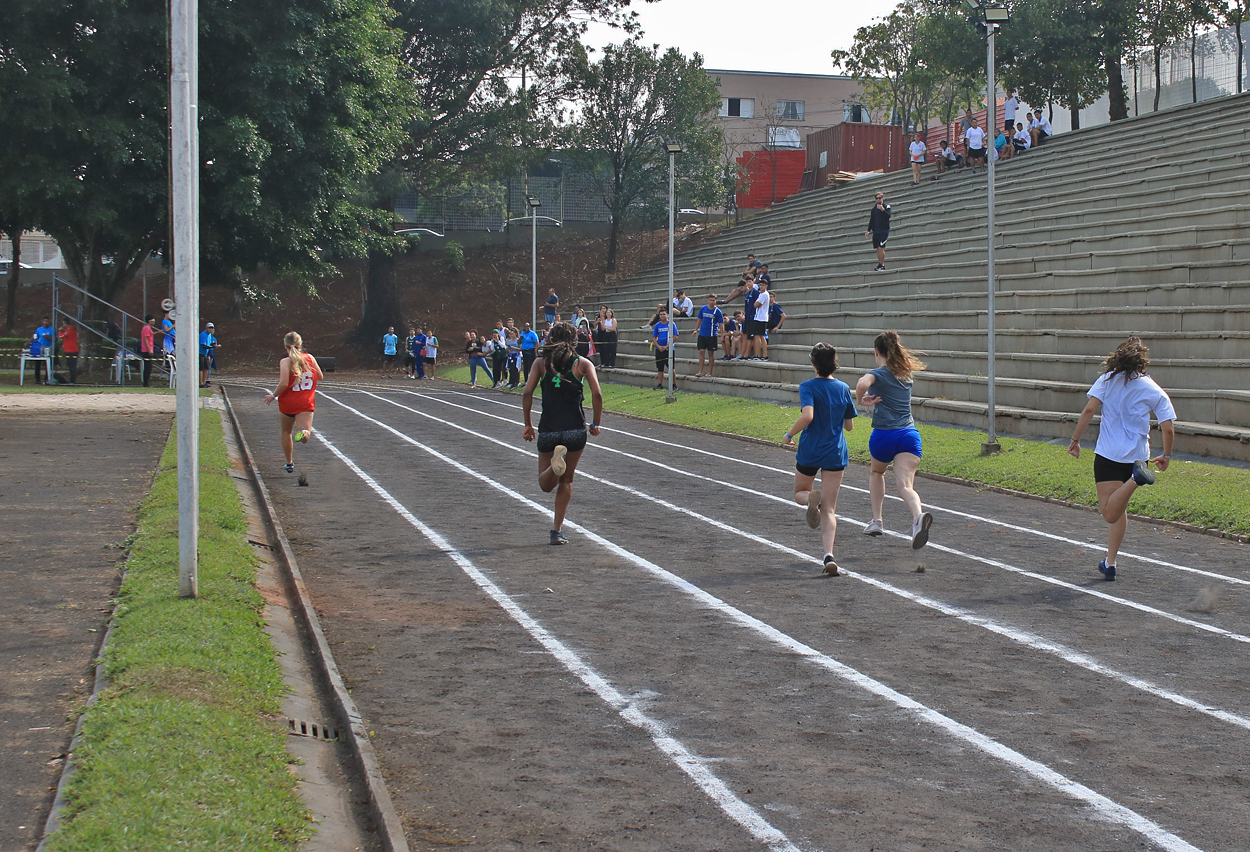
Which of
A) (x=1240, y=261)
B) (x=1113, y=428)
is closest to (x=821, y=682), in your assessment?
(x=1113, y=428)

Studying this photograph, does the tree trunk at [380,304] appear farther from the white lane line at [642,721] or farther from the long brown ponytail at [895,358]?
the long brown ponytail at [895,358]

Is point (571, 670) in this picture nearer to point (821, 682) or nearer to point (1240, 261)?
point (821, 682)

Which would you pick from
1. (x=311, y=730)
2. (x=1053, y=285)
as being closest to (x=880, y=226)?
(x=1053, y=285)

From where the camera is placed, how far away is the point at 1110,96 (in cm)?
3606

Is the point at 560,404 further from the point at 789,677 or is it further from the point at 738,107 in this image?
the point at 738,107

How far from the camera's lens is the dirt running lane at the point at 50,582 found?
4.82m

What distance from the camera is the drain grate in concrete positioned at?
5.44 meters

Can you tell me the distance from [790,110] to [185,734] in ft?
226

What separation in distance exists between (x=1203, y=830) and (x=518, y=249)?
54491 mm

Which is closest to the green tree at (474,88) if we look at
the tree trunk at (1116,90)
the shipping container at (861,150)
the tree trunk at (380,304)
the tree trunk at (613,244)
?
the tree trunk at (380,304)

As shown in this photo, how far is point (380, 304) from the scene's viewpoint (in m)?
47.0

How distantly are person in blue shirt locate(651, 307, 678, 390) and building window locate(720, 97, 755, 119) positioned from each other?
137ft

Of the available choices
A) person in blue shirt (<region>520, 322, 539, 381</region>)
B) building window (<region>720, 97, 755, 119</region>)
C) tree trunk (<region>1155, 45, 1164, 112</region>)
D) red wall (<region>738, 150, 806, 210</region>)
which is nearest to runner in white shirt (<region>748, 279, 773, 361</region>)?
person in blue shirt (<region>520, 322, 539, 381</region>)

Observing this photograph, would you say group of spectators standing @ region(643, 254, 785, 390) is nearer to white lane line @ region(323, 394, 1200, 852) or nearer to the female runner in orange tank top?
the female runner in orange tank top
